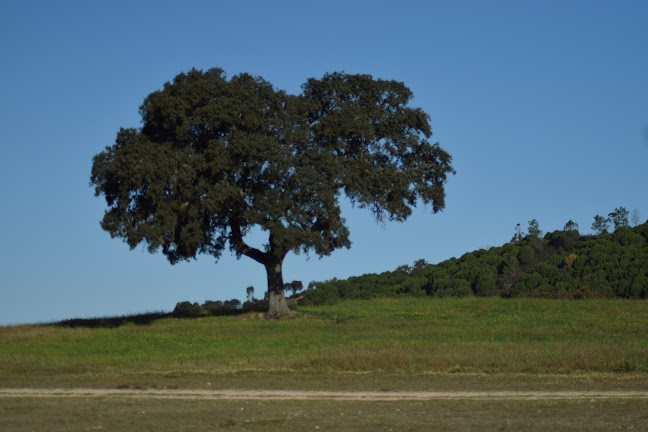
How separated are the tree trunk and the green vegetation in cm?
121

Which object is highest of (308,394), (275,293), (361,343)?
(275,293)

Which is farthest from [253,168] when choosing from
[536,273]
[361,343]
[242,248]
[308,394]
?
[536,273]

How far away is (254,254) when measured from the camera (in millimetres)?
37156

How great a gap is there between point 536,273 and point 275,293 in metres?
28.9

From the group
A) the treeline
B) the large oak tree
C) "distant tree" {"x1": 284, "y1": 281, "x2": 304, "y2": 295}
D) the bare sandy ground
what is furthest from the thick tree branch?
"distant tree" {"x1": 284, "y1": 281, "x2": 304, "y2": 295}

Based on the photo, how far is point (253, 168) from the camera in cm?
3409

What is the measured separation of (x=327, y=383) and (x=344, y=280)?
2103 inches

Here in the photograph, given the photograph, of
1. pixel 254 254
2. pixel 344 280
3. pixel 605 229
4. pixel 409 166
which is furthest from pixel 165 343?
pixel 605 229

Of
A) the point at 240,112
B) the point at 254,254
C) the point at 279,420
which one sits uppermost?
the point at 240,112

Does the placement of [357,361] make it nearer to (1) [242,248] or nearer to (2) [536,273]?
(1) [242,248]

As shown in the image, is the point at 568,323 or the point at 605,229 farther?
the point at 605,229

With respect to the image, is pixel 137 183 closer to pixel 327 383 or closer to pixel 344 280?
pixel 327 383

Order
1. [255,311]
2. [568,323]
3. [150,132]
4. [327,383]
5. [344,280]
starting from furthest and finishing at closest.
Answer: [344,280]
[255,311]
[150,132]
[568,323]
[327,383]

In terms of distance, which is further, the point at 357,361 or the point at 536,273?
the point at 536,273
